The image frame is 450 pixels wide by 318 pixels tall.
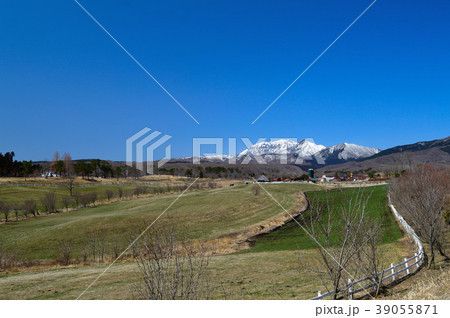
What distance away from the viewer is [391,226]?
3984cm

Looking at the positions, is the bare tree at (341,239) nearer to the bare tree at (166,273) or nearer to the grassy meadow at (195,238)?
the grassy meadow at (195,238)

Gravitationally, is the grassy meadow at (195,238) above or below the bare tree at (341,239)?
below

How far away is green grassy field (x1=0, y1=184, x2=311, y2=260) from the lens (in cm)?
3846

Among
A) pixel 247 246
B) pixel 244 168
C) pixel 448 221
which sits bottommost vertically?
pixel 247 246

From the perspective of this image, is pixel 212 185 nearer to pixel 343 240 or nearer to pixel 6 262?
pixel 6 262

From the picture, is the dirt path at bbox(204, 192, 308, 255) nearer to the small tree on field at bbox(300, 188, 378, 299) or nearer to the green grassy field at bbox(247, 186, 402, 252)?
the green grassy field at bbox(247, 186, 402, 252)

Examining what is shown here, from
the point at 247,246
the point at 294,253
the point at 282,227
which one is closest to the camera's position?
the point at 294,253

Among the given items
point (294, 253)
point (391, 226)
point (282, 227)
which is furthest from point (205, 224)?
point (391, 226)

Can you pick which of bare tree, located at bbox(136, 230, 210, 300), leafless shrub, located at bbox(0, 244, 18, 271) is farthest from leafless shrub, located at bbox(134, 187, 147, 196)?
bare tree, located at bbox(136, 230, 210, 300)

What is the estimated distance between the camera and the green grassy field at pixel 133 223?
38459 mm

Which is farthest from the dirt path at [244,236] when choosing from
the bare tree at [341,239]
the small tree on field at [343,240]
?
the bare tree at [341,239]
